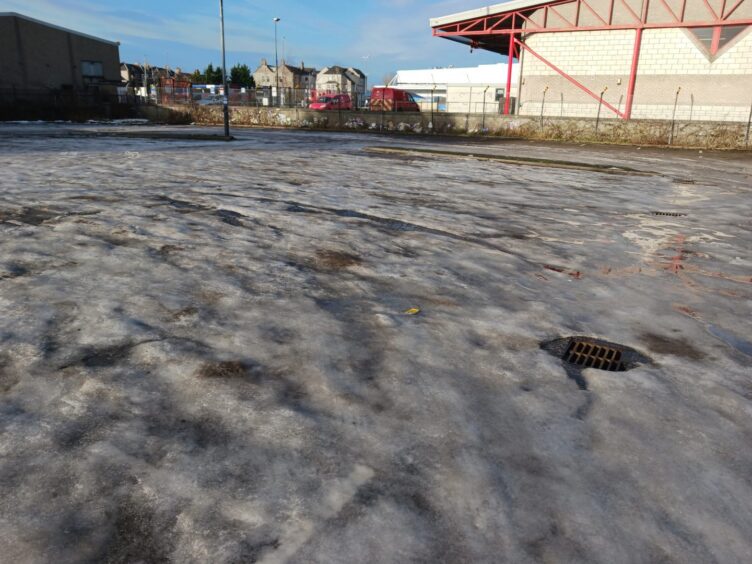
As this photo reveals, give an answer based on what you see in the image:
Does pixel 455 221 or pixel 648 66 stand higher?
pixel 648 66

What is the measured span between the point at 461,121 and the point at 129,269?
82.4 ft

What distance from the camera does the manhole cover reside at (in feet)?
8.88

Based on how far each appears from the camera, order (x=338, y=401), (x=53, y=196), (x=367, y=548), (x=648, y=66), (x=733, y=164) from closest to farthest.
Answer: (x=367, y=548)
(x=338, y=401)
(x=53, y=196)
(x=733, y=164)
(x=648, y=66)

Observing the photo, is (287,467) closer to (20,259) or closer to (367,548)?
(367,548)

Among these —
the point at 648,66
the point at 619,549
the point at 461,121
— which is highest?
the point at 648,66

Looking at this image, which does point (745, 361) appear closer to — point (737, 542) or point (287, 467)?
point (737, 542)

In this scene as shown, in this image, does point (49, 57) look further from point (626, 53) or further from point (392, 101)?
point (626, 53)

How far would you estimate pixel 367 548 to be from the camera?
5.02ft

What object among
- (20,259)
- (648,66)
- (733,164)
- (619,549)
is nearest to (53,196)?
(20,259)

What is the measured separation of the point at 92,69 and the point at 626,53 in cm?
4299

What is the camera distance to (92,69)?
4650 cm

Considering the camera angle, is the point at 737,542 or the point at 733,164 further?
the point at 733,164

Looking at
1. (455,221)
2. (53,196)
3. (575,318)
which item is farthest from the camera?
(53,196)

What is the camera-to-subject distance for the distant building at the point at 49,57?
38594 mm
